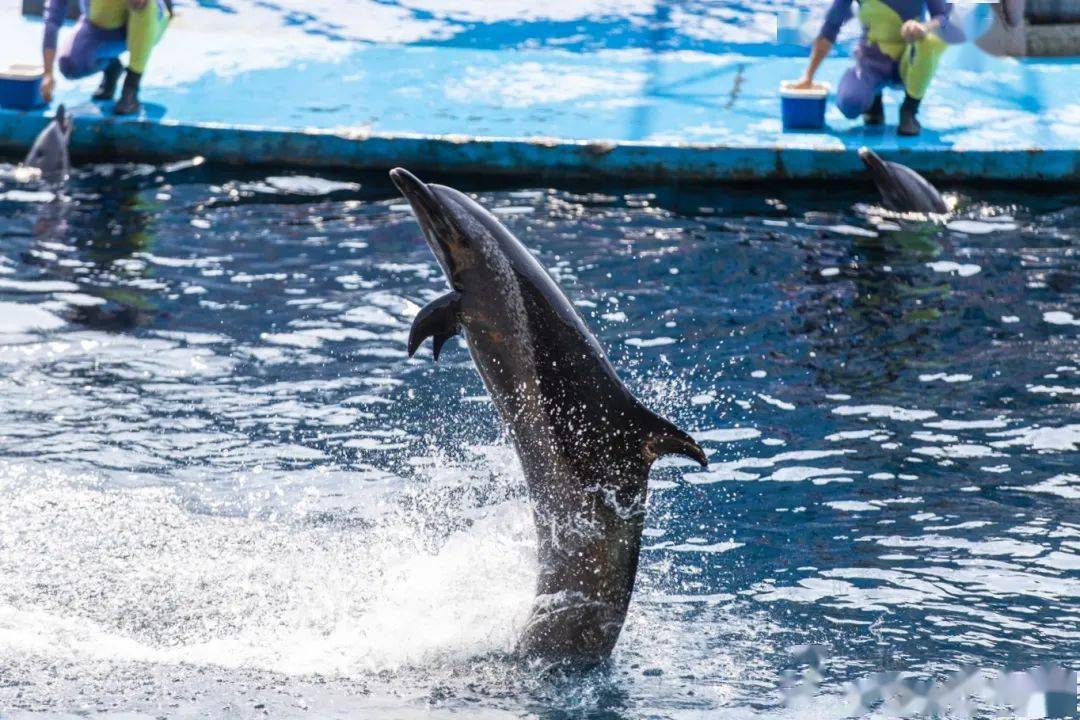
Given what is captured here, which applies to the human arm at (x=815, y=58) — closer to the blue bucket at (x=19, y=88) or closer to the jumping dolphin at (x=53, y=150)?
the jumping dolphin at (x=53, y=150)

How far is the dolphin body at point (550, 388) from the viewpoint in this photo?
4.80 meters

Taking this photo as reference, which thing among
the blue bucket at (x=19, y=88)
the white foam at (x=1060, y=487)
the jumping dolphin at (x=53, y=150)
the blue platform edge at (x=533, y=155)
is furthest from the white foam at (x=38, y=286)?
the white foam at (x=1060, y=487)

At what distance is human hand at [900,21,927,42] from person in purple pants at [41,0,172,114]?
217 inches

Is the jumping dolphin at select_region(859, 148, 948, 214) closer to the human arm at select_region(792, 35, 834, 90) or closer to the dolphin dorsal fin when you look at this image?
the human arm at select_region(792, 35, 834, 90)

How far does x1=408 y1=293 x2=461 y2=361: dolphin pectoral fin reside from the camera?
4.79 meters

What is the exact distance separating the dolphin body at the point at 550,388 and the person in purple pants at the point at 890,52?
730 cm

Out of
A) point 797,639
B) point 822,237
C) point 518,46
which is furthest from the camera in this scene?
point 518,46

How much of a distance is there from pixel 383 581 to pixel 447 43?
950 centimetres

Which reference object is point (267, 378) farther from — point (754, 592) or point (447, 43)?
point (447, 43)

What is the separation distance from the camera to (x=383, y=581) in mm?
5750

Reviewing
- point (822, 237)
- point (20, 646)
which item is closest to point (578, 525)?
point (20, 646)

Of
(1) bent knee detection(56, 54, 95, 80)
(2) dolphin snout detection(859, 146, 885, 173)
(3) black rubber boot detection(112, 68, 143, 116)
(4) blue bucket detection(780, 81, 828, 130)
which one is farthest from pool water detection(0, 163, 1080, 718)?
(1) bent knee detection(56, 54, 95, 80)

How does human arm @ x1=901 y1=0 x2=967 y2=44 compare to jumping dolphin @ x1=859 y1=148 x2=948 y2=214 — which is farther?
human arm @ x1=901 y1=0 x2=967 y2=44

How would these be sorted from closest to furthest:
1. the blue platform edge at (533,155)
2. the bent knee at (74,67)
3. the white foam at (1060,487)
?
the white foam at (1060,487) < the blue platform edge at (533,155) < the bent knee at (74,67)
